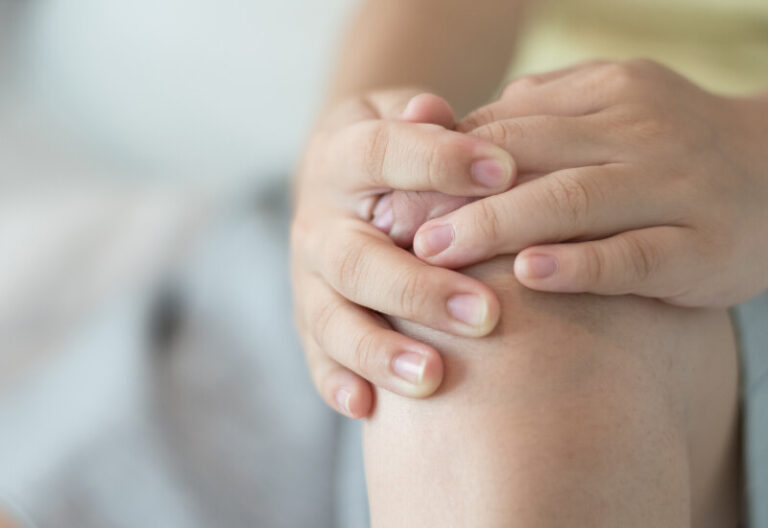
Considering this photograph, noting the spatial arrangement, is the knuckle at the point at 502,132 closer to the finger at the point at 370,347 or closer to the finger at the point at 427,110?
the finger at the point at 427,110

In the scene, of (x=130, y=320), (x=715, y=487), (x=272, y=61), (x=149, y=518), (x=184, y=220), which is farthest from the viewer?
(x=272, y=61)

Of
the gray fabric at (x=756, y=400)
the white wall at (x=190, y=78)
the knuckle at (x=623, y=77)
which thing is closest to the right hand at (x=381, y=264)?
the knuckle at (x=623, y=77)

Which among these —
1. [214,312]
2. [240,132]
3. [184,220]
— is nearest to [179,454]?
[214,312]

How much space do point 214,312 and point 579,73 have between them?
1.59 ft

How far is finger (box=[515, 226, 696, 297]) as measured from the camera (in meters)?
0.46

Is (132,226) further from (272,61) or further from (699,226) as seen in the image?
(699,226)

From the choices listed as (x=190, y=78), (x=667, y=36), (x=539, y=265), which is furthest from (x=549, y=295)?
(x=190, y=78)

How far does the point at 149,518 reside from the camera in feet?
2.25

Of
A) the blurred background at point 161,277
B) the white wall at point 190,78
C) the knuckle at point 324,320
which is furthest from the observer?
Answer: the white wall at point 190,78

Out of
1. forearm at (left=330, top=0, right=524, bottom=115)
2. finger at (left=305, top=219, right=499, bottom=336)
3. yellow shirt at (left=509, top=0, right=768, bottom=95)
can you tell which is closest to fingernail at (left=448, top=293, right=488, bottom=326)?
finger at (left=305, top=219, right=499, bottom=336)

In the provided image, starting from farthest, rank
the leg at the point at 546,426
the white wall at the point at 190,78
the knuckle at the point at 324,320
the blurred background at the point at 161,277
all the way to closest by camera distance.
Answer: the white wall at the point at 190,78, the blurred background at the point at 161,277, the knuckle at the point at 324,320, the leg at the point at 546,426

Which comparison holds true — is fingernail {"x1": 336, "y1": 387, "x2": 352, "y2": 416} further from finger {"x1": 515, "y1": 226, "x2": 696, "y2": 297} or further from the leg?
finger {"x1": 515, "y1": 226, "x2": 696, "y2": 297}

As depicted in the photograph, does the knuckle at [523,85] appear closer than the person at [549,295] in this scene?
No

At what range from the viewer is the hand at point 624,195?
46 cm
